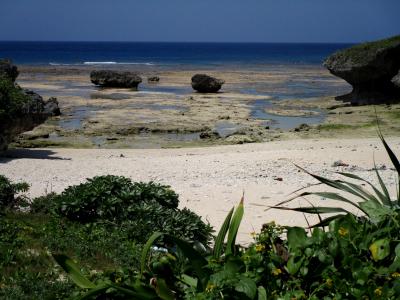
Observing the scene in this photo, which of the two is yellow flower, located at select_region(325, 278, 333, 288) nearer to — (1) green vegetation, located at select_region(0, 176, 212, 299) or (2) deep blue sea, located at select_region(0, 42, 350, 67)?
(1) green vegetation, located at select_region(0, 176, 212, 299)

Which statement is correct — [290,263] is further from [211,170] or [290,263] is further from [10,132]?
[10,132]

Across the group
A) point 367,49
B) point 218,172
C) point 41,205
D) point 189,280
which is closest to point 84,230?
point 41,205

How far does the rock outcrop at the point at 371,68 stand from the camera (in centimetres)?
2911

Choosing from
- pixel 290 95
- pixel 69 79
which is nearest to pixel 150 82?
pixel 69 79

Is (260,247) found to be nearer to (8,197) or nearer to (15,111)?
(8,197)

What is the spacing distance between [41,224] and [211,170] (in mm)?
6764

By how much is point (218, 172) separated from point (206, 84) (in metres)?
25.8

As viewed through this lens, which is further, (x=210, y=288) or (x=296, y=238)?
(x=296, y=238)

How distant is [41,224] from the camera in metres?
6.78

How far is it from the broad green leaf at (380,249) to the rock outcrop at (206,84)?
35.4 metres

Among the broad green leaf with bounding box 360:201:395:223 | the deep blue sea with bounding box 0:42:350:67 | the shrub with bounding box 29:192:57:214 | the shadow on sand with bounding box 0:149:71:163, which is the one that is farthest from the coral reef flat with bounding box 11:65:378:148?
the deep blue sea with bounding box 0:42:350:67

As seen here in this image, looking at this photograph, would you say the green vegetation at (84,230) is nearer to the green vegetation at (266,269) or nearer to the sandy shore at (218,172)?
the green vegetation at (266,269)

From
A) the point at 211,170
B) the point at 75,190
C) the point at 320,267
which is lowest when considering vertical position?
the point at 211,170

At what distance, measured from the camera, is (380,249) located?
307cm
